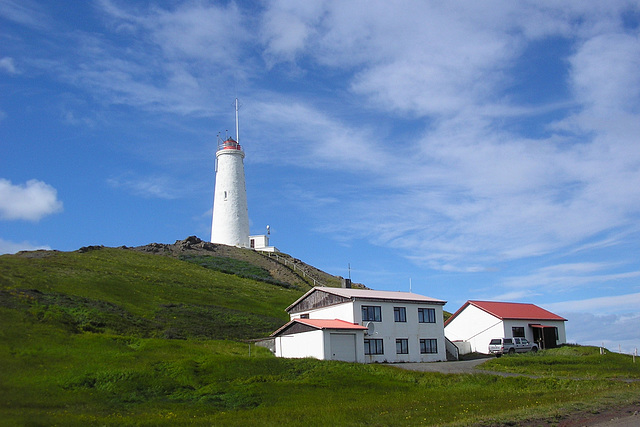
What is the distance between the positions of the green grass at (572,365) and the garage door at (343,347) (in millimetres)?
8287

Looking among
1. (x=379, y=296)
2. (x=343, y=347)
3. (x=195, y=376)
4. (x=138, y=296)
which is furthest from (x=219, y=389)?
(x=138, y=296)

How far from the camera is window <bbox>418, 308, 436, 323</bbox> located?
149 ft

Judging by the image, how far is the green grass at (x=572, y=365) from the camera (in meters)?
34.9

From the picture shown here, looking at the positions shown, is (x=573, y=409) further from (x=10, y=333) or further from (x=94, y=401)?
(x=10, y=333)

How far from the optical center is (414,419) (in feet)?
65.9

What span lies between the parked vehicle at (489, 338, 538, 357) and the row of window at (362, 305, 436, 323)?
583 cm

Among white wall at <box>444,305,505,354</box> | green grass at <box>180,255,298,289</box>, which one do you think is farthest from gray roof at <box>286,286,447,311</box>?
green grass at <box>180,255,298,289</box>

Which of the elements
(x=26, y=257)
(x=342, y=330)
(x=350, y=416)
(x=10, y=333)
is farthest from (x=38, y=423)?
(x=26, y=257)

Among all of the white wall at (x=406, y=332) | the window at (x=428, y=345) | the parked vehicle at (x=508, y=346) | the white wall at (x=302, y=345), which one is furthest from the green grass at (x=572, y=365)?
the white wall at (x=302, y=345)

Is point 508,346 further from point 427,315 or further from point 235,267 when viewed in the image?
point 235,267

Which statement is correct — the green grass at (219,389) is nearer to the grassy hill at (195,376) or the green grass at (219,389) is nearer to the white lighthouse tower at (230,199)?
the grassy hill at (195,376)

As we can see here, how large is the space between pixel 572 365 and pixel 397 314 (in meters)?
12.1

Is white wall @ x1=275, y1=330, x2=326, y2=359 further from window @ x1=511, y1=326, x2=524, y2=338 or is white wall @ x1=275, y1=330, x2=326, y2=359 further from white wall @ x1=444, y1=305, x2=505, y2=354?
window @ x1=511, y1=326, x2=524, y2=338

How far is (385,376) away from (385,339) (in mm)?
11103
